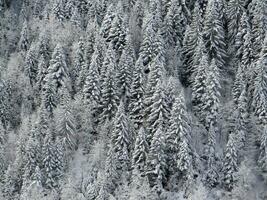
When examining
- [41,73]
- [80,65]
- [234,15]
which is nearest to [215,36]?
[234,15]

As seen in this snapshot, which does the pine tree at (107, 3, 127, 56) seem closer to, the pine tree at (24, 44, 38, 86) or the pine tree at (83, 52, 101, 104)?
the pine tree at (83, 52, 101, 104)

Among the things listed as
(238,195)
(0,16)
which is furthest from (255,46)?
(0,16)

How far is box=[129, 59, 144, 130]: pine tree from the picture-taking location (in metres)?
79.2

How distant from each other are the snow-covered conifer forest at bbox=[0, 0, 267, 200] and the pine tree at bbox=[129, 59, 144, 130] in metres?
0.18

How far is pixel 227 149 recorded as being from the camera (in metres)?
72.3

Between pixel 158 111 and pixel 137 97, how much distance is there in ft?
23.1

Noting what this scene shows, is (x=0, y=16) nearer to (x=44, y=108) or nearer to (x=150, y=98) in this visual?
(x=44, y=108)

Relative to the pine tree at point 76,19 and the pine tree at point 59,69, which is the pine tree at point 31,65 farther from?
the pine tree at point 76,19

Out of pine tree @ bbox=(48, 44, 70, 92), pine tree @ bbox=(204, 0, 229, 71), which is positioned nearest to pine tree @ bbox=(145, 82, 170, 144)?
pine tree @ bbox=(204, 0, 229, 71)

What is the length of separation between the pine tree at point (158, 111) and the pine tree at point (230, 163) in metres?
10.2

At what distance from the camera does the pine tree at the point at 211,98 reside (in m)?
78.8

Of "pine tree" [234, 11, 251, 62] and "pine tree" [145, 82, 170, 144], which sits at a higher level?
"pine tree" [234, 11, 251, 62]

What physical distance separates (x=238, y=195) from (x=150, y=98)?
2044cm

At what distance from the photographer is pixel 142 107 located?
79.6 meters
